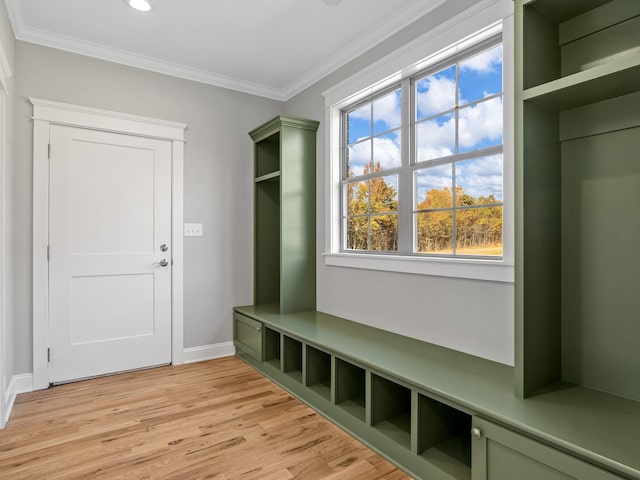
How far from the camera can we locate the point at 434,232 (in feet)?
8.29

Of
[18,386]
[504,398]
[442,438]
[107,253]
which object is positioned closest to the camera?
[504,398]

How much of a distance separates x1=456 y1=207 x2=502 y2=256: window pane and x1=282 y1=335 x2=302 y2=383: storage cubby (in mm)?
1373

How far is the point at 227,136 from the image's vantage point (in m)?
3.74

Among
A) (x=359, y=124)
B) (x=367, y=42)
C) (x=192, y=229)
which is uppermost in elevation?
(x=367, y=42)

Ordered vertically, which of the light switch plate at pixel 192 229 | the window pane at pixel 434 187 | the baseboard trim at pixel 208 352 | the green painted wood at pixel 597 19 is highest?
the green painted wood at pixel 597 19

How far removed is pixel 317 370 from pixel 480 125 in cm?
187

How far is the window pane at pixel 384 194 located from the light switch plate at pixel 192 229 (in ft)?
5.27

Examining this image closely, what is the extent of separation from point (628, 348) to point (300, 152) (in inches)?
104

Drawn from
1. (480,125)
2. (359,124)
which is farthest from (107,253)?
(480,125)

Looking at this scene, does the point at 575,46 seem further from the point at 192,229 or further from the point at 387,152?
the point at 192,229

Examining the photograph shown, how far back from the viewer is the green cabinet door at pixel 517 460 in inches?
48.4

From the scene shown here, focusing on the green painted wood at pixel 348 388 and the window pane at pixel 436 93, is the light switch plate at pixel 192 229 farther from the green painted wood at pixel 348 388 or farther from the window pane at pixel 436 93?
the window pane at pixel 436 93

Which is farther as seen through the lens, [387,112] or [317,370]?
[387,112]

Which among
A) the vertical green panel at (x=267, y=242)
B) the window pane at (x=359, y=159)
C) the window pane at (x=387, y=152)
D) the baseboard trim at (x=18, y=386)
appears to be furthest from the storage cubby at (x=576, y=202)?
the baseboard trim at (x=18, y=386)
